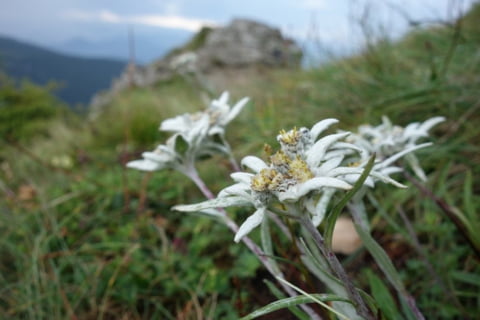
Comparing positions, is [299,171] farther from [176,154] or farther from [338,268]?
[176,154]

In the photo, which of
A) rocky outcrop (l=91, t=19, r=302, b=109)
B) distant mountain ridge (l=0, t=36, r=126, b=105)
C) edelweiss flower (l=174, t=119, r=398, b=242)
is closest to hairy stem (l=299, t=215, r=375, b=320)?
edelweiss flower (l=174, t=119, r=398, b=242)

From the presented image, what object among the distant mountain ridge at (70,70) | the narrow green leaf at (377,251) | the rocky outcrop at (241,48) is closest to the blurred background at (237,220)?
the narrow green leaf at (377,251)

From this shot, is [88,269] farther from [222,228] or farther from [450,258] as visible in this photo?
[450,258]

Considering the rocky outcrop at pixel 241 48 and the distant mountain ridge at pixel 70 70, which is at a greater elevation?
the distant mountain ridge at pixel 70 70

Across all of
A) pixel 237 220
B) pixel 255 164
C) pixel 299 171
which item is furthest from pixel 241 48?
pixel 299 171

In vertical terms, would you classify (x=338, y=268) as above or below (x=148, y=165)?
below

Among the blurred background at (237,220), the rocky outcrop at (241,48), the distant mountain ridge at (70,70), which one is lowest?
the blurred background at (237,220)

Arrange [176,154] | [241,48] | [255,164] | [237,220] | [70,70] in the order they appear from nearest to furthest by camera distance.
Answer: [255,164] < [176,154] < [237,220] < [241,48] < [70,70]

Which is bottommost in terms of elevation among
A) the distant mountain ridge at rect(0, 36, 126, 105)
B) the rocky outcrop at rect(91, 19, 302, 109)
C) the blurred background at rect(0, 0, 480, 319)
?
the blurred background at rect(0, 0, 480, 319)

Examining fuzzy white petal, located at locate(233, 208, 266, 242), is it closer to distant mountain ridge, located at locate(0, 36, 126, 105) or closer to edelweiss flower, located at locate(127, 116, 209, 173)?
edelweiss flower, located at locate(127, 116, 209, 173)

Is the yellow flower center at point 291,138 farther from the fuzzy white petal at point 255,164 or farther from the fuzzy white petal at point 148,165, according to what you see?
the fuzzy white petal at point 148,165
